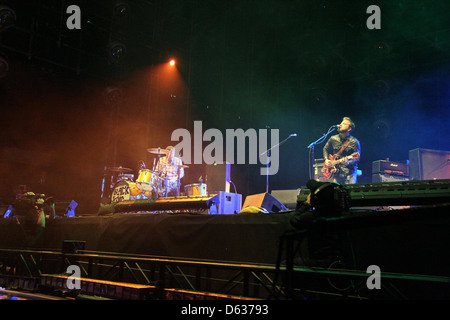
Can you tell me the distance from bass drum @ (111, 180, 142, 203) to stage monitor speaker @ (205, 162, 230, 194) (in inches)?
89.7

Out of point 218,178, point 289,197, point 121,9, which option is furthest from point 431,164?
point 121,9

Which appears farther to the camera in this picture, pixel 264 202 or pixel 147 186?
pixel 147 186

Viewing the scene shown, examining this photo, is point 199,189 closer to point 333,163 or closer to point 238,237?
point 333,163

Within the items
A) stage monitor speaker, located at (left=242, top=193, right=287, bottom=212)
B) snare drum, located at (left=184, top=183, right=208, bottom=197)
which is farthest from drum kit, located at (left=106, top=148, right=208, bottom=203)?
stage monitor speaker, located at (left=242, top=193, right=287, bottom=212)

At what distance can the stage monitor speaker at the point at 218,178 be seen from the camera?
905 centimetres

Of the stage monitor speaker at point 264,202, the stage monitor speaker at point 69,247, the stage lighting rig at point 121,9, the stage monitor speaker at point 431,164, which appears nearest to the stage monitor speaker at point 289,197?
the stage monitor speaker at point 264,202

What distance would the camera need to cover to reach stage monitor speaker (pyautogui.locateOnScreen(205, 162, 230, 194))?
905cm

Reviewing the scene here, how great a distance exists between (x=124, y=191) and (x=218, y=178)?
10.1 feet

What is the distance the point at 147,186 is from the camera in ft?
32.9

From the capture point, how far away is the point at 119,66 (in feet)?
38.8

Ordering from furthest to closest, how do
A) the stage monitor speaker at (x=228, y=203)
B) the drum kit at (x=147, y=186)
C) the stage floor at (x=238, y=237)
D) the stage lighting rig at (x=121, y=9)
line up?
the stage lighting rig at (x=121, y=9), the drum kit at (x=147, y=186), the stage monitor speaker at (x=228, y=203), the stage floor at (x=238, y=237)

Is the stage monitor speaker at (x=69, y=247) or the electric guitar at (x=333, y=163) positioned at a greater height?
the electric guitar at (x=333, y=163)

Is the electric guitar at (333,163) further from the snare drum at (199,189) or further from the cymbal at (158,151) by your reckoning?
the cymbal at (158,151)
